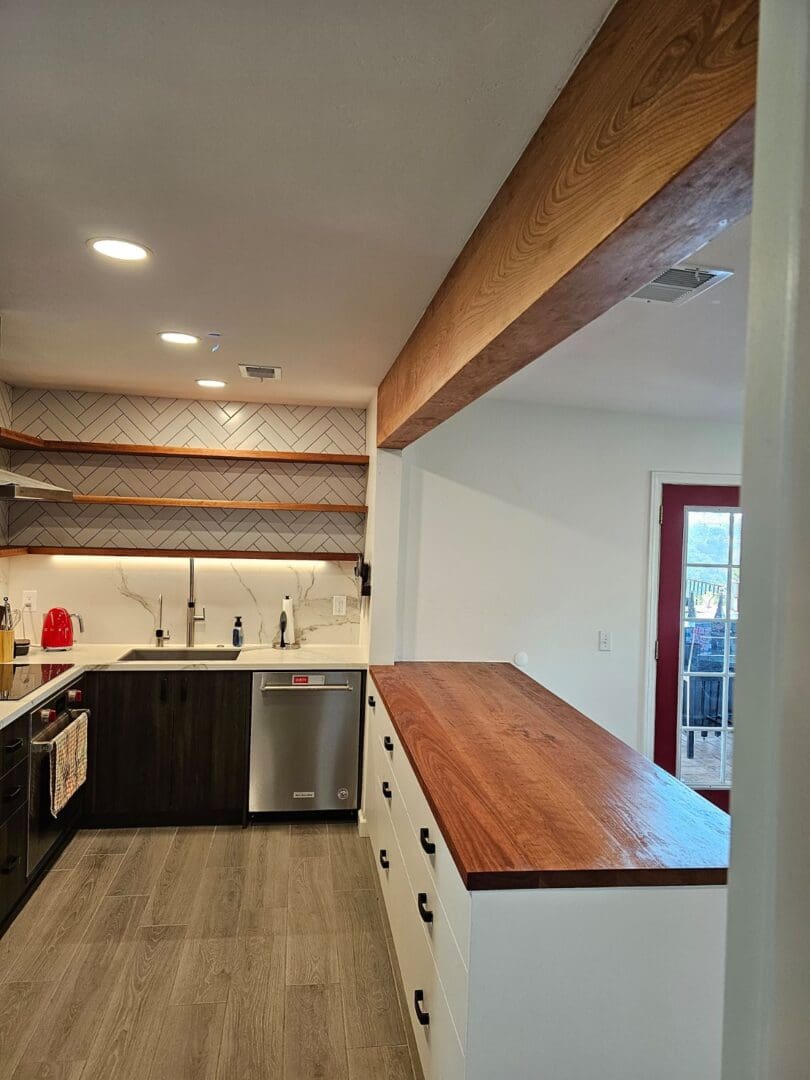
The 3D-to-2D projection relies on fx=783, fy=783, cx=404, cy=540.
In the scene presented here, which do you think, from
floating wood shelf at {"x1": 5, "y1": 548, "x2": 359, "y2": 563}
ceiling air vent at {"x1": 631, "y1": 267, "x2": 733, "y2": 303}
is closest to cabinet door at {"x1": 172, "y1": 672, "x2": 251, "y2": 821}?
floating wood shelf at {"x1": 5, "y1": 548, "x2": 359, "y2": 563}

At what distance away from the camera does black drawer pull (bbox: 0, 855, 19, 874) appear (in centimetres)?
301

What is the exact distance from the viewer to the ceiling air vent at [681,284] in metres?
2.05

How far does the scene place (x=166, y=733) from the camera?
4152mm

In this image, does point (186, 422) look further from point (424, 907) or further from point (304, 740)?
point (424, 907)

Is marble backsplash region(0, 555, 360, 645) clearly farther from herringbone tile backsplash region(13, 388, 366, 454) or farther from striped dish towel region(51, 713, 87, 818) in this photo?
striped dish towel region(51, 713, 87, 818)

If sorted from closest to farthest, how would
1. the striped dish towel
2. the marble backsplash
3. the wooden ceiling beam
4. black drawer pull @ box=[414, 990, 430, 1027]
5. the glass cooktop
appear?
the wooden ceiling beam
black drawer pull @ box=[414, 990, 430, 1027]
the glass cooktop
the striped dish towel
the marble backsplash

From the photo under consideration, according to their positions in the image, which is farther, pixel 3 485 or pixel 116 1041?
pixel 3 485

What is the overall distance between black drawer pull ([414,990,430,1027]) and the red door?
2618mm

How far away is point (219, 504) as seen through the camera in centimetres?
448

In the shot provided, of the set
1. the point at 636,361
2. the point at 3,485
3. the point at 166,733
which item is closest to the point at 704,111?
the point at 636,361

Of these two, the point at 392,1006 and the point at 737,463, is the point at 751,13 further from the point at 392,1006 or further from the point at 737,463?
the point at 737,463

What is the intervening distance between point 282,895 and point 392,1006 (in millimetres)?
901

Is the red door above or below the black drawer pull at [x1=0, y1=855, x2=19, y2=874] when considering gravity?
above

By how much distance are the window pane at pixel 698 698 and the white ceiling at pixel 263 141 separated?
268 centimetres
